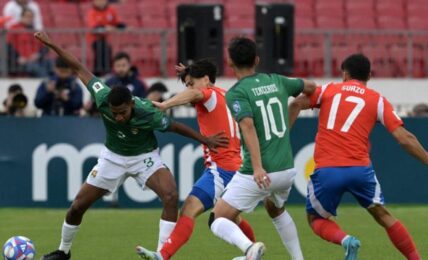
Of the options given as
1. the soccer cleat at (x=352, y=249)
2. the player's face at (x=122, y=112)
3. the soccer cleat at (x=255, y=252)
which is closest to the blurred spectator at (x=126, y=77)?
the player's face at (x=122, y=112)

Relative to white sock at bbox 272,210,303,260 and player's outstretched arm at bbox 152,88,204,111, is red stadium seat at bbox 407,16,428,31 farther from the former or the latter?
white sock at bbox 272,210,303,260

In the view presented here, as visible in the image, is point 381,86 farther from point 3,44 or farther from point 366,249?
point 366,249

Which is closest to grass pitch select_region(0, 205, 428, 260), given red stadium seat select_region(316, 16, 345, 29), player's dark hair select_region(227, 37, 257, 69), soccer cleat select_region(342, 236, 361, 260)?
soccer cleat select_region(342, 236, 361, 260)

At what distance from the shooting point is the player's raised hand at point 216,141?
12.3 metres

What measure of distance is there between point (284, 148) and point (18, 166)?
29.2 feet

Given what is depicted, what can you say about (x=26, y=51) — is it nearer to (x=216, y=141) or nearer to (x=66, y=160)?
(x=66, y=160)

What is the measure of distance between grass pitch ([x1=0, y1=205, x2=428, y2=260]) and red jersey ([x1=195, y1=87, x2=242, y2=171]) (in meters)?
1.19

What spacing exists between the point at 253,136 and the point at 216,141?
1.55m

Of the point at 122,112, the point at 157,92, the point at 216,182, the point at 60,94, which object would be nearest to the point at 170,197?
the point at 216,182

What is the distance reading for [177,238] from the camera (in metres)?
11.8

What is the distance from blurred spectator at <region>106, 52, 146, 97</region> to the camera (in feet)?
63.4

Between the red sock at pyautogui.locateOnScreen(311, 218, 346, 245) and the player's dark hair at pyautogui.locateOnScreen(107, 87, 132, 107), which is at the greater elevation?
the player's dark hair at pyautogui.locateOnScreen(107, 87, 132, 107)

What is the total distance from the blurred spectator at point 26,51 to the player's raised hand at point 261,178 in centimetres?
1244

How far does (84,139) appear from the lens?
1945 cm
